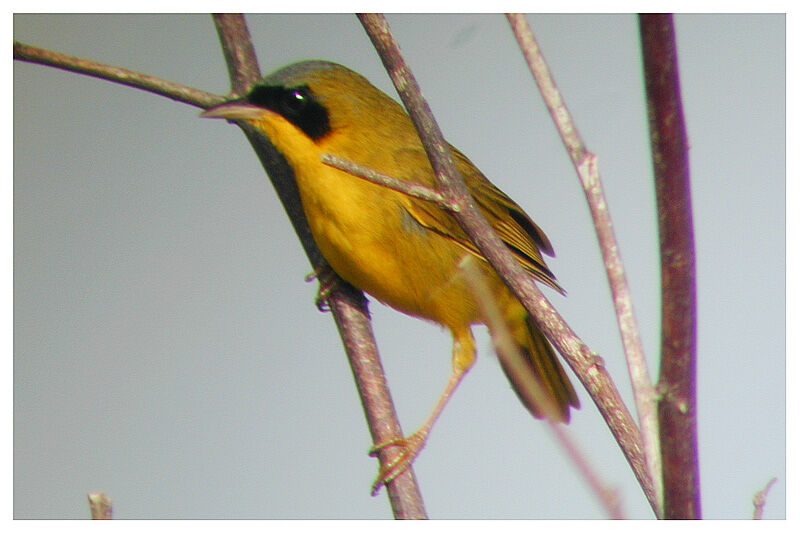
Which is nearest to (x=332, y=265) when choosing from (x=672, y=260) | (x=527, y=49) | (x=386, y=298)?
(x=386, y=298)

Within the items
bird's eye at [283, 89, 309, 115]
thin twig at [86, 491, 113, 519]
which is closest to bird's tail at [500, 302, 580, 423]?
bird's eye at [283, 89, 309, 115]

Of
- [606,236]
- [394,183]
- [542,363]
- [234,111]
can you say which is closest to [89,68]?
[234,111]

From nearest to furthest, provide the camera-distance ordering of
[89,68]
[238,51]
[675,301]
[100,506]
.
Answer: [675,301]
[100,506]
[89,68]
[238,51]

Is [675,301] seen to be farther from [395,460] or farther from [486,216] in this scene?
[486,216]

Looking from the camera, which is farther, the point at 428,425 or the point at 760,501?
the point at 428,425

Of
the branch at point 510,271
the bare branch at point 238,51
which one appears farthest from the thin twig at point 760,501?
the bare branch at point 238,51

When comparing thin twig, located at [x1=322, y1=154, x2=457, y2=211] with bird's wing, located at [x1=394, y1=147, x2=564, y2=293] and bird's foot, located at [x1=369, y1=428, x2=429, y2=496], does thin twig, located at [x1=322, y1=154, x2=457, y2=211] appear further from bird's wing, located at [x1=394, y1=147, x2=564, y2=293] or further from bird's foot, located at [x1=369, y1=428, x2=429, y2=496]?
bird's wing, located at [x1=394, y1=147, x2=564, y2=293]

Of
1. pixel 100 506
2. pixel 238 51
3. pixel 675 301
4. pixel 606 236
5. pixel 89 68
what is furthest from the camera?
pixel 238 51

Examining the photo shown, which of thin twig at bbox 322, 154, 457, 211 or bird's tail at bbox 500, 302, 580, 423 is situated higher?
bird's tail at bbox 500, 302, 580, 423
